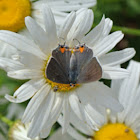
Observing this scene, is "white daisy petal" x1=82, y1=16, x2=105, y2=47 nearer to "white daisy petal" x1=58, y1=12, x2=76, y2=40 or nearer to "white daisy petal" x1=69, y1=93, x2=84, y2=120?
"white daisy petal" x1=58, y1=12, x2=76, y2=40

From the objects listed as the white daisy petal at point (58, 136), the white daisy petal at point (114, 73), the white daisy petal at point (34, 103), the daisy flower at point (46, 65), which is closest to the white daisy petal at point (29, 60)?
the daisy flower at point (46, 65)

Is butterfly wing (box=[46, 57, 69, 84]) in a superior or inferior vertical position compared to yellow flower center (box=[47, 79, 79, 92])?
superior

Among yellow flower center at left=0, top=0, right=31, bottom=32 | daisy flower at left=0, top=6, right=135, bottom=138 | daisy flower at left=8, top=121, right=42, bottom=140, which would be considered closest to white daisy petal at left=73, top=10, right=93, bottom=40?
daisy flower at left=0, top=6, right=135, bottom=138

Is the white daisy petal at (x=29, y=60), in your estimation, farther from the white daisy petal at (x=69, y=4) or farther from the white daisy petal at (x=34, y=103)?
the white daisy petal at (x=69, y=4)

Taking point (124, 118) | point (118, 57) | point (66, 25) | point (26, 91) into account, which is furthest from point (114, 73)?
point (124, 118)

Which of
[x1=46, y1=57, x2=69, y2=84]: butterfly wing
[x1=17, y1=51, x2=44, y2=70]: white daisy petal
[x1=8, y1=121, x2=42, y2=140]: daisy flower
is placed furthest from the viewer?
[x1=8, y1=121, x2=42, y2=140]: daisy flower

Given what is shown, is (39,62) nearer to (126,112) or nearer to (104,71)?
(104,71)

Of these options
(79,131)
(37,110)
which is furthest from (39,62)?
(79,131)
